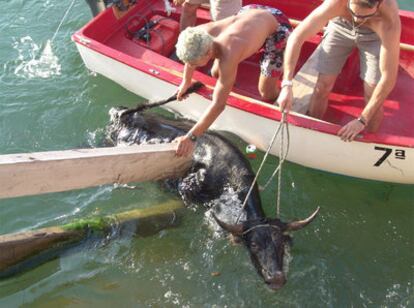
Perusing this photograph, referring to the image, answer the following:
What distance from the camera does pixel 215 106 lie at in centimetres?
492

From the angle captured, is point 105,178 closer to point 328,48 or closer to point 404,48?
point 328,48

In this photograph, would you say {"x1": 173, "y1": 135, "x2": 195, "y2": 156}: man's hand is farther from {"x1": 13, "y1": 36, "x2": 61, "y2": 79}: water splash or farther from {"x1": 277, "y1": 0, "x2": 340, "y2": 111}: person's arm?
{"x1": 13, "y1": 36, "x2": 61, "y2": 79}: water splash

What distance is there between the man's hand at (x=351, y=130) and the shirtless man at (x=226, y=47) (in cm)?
127

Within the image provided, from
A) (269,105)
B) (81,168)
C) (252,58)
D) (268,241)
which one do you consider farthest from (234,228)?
(252,58)

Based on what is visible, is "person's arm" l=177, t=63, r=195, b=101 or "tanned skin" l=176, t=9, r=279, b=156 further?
"person's arm" l=177, t=63, r=195, b=101

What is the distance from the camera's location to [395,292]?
5.15 metres

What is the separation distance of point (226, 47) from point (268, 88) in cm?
162

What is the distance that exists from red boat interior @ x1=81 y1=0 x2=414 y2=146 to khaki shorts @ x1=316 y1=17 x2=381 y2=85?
2.77 ft

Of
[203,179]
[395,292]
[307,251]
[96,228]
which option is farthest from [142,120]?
[395,292]

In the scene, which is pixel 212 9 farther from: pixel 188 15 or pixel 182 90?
pixel 182 90

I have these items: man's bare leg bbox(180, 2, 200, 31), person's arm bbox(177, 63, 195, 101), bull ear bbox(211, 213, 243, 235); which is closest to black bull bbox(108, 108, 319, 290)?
bull ear bbox(211, 213, 243, 235)

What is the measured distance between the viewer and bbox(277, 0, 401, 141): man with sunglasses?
4621 mm

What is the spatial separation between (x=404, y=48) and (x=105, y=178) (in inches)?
171

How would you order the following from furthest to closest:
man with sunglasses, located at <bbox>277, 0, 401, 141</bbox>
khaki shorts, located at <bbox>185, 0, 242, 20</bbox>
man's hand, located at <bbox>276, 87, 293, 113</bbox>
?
khaki shorts, located at <bbox>185, 0, 242, 20</bbox>
man's hand, located at <bbox>276, 87, 293, 113</bbox>
man with sunglasses, located at <bbox>277, 0, 401, 141</bbox>
